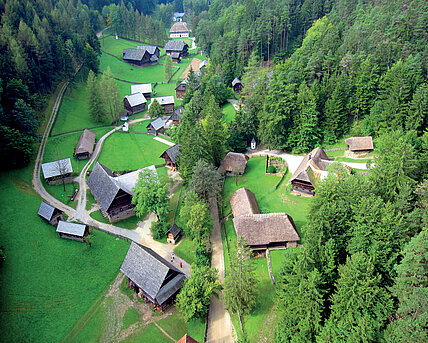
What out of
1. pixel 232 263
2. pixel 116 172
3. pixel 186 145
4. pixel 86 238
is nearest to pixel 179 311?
pixel 232 263

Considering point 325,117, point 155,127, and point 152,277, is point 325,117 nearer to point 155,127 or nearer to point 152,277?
point 155,127

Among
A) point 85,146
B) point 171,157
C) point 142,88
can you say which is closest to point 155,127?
point 85,146

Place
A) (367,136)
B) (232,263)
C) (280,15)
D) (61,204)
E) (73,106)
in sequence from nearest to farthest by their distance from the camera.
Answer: (232,263)
(61,204)
(367,136)
(73,106)
(280,15)

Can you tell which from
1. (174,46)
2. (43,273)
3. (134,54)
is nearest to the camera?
(43,273)

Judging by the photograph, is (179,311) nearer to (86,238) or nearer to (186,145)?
(86,238)

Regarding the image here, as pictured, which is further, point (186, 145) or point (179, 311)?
point (186, 145)

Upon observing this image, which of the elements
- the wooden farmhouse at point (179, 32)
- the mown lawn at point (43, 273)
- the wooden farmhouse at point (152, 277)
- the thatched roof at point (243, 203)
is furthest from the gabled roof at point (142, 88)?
the wooden farmhouse at point (179, 32)
